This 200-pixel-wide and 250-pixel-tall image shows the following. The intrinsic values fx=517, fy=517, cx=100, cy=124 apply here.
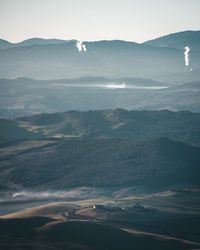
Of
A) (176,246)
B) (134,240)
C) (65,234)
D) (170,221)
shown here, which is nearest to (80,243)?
(65,234)

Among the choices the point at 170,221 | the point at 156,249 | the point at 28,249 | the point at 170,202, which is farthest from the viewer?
the point at 170,202

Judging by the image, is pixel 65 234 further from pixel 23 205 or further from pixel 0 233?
pixel 23 205

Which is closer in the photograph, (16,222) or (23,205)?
(16,222)

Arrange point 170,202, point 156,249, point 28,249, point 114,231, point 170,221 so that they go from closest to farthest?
point 28,249 < point 156,249 < point 114,231 < point 170,221 < point 170,202

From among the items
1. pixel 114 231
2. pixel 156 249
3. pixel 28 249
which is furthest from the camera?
pixel 114 231

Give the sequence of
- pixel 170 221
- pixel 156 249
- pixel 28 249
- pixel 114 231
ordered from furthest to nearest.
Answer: pixel 170 221, pixel 114 231, pixel 156 249, pixel 28 249

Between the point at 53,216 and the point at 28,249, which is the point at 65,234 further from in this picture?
the point at 53,216

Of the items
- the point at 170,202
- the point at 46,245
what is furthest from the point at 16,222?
the point at 170,202

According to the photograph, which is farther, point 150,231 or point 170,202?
point 170,202
